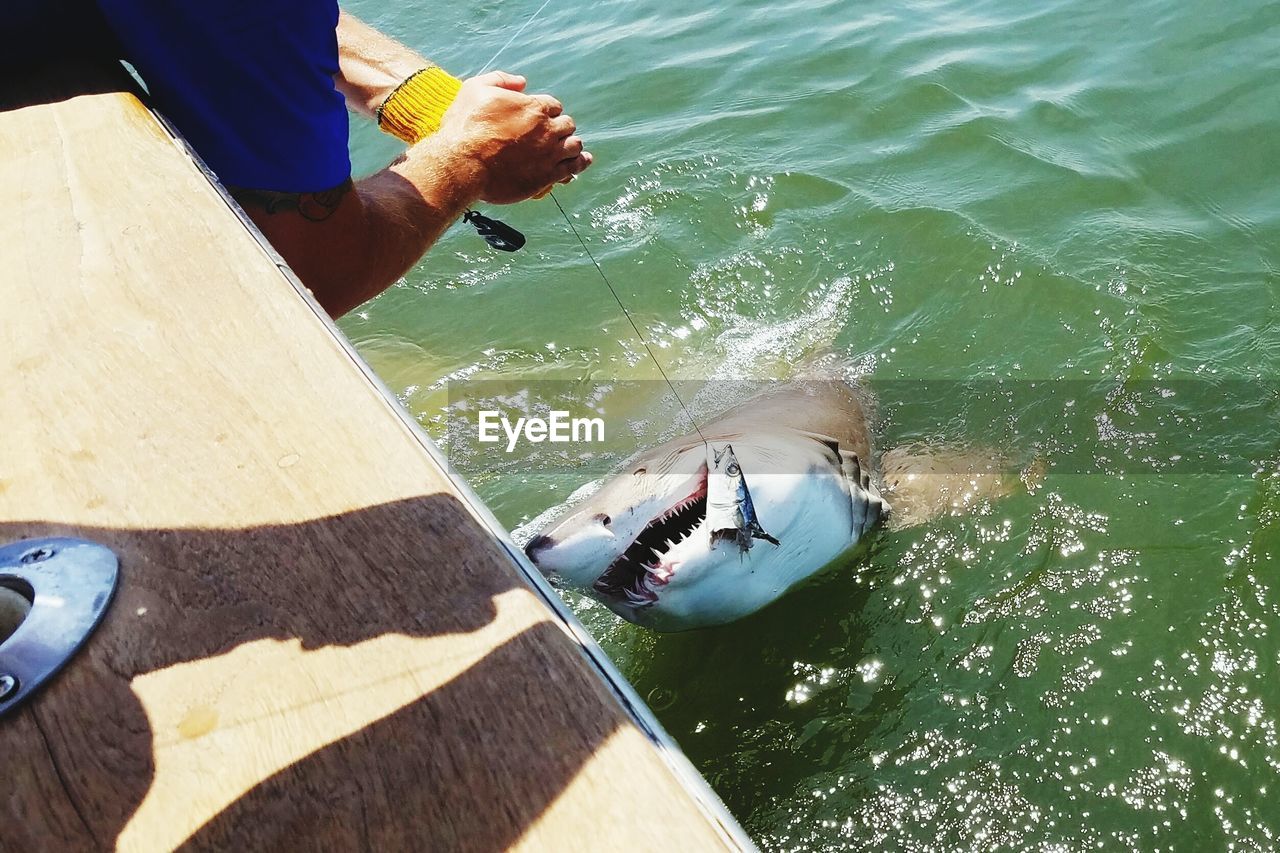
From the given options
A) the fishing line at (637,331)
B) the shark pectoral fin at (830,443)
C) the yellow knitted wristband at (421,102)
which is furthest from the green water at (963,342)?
the yellow knitted wristband at (421,102)

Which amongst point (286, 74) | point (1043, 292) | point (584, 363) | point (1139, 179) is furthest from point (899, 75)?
point (286, 74)

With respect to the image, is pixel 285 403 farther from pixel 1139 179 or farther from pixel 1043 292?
pixel 1139 179

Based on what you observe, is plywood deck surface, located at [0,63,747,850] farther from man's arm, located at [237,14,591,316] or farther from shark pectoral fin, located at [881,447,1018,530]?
shark pectoral fin, located at [881,447,1018,530]

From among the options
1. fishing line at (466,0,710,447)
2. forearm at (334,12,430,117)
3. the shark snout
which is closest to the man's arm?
fishing line at (466,0,710,447)

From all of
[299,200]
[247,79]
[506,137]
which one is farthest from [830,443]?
[247,79]

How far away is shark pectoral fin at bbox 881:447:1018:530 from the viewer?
349 centimetres

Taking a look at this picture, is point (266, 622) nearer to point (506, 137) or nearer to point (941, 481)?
point (506, 137)

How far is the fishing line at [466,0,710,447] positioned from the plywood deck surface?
4.56 feet

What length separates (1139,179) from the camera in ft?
16.3

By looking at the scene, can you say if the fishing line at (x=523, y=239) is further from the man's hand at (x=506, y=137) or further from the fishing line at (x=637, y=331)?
the man's hand at (x=506, y=137)

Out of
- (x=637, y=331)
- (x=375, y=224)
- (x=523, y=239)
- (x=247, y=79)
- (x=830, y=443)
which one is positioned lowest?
(x=637, y=331)

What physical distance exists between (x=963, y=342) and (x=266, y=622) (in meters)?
3.80

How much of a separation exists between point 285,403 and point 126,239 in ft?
1.96

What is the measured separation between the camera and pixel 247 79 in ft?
7.50
